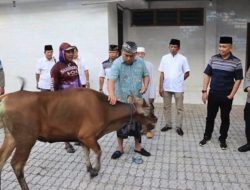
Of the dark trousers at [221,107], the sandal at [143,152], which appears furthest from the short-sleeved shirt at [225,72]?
the sandal at [143,152]

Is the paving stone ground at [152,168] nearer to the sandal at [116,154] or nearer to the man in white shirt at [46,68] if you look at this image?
the sandal at [116,154]

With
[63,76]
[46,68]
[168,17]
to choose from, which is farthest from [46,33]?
[63,76]

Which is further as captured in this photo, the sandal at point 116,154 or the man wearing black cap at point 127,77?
the sandal at point 116,154

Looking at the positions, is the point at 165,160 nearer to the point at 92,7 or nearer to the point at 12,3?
the point at 92,7

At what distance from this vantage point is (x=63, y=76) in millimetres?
5113

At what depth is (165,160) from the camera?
17.1 feet

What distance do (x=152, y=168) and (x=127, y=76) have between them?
1.40 meters

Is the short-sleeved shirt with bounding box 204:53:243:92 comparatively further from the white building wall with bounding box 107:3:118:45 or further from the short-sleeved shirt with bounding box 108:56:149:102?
the white building wall with bounding box 107:3:118:45

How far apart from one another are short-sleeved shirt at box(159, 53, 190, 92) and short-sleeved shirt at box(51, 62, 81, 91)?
208 centimetres

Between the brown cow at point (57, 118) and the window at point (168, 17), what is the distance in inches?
287

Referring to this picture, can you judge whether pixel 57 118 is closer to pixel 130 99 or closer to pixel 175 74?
pixel 130 99

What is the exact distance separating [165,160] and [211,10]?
7.09 m

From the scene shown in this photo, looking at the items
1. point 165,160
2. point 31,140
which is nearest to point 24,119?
→ point 31,140

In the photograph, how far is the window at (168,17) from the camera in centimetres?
1101
